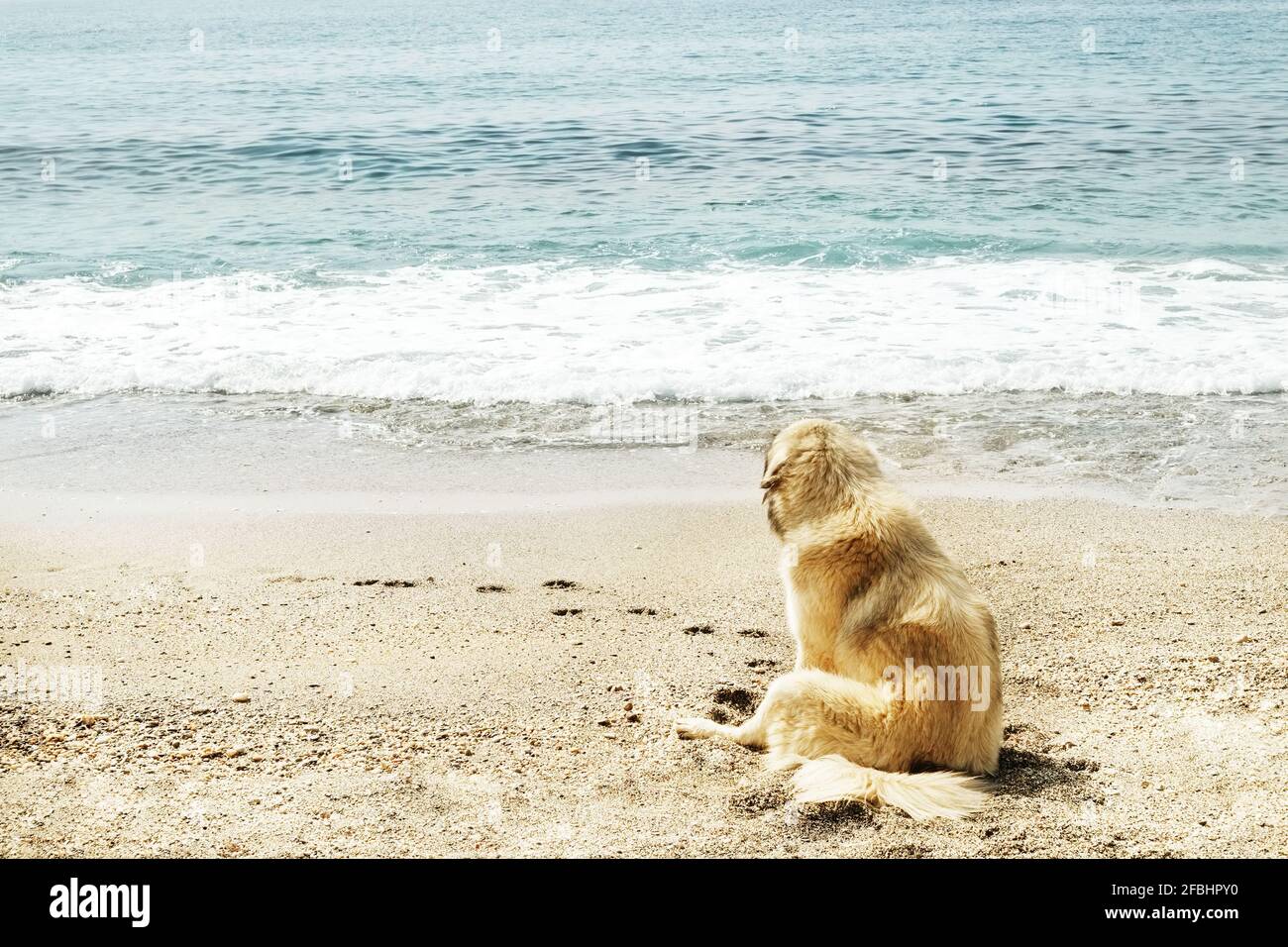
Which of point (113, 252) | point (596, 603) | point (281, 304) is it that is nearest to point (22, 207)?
point (113, 252)

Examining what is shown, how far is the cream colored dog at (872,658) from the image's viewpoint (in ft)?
11.8

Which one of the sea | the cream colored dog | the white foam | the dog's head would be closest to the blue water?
the sea

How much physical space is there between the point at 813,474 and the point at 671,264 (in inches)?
392

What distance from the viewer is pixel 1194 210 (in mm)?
15695

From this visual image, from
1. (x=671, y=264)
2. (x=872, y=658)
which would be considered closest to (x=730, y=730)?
(x=872, y=658)

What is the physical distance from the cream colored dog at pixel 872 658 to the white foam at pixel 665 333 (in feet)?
16.5

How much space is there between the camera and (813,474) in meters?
4.01

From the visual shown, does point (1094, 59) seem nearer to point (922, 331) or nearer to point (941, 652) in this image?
point (922, 331)

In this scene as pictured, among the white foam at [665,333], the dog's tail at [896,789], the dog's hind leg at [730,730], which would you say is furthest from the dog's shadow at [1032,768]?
the white foam at [665,333]

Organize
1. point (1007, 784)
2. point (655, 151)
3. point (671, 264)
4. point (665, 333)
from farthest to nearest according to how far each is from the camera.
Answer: point (655, 151) → point (671, 264) → point (665, 333) → point (1007, 784)

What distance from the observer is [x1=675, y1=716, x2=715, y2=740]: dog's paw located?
4098 mm

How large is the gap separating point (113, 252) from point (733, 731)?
13.6m

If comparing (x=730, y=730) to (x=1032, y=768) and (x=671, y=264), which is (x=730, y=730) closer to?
(x=1032, y=768)

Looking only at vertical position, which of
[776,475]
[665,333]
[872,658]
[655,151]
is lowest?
[872,658]
